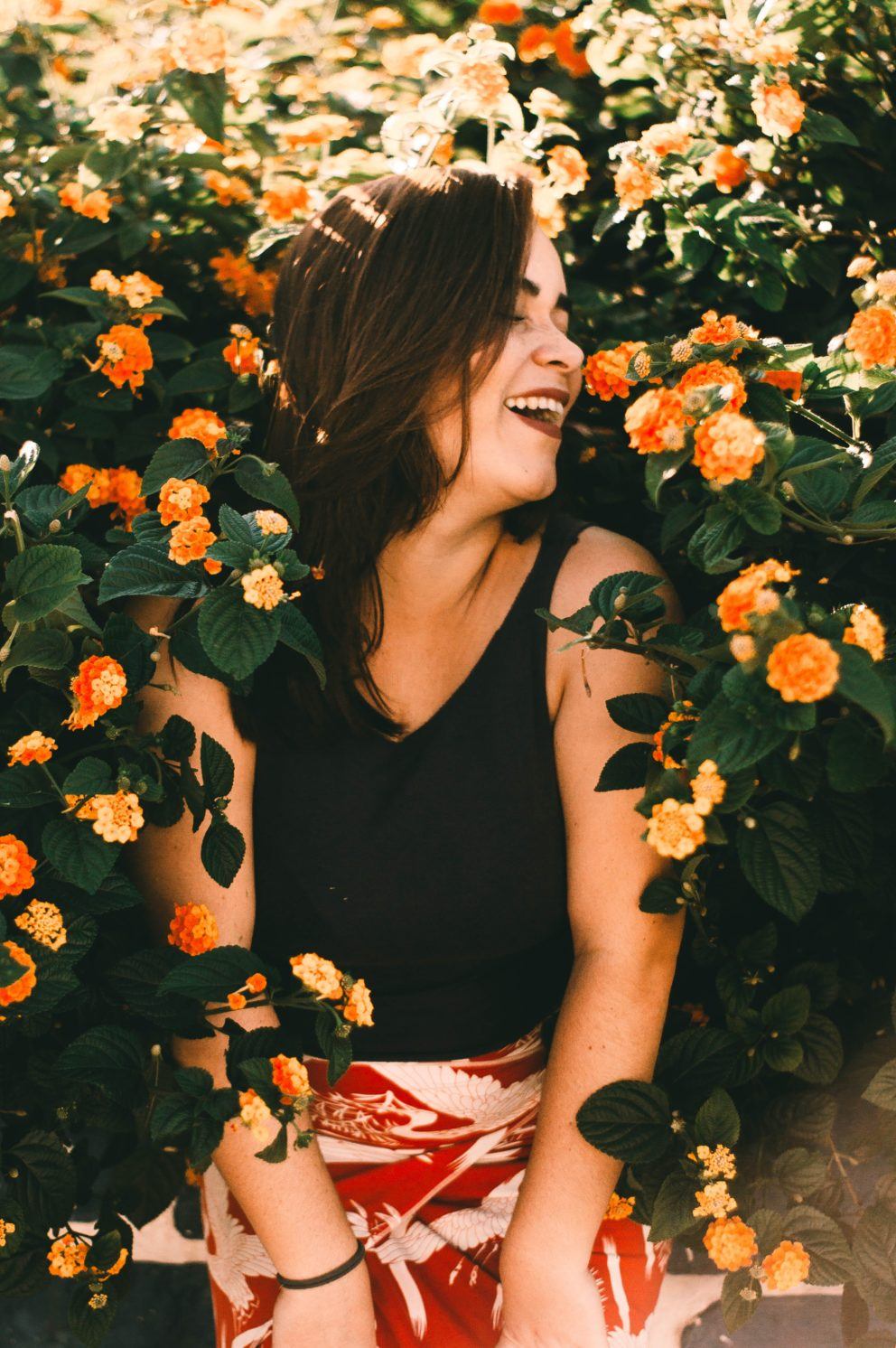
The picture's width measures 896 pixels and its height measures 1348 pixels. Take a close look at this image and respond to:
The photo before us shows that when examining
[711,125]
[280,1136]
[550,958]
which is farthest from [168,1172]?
[711,125]

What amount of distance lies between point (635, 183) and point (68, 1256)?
1435 mm

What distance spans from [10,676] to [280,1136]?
1.89ft

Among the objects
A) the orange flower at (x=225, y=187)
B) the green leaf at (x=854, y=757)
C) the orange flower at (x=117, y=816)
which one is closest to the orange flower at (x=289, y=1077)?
→ the orange flower at (x=117, y=816)

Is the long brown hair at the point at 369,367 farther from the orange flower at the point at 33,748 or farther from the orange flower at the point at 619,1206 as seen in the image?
the orange flower at the point at 619,1206

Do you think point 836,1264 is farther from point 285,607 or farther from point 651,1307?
point 285,607

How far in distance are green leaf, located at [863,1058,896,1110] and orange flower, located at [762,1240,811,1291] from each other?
0.18 m

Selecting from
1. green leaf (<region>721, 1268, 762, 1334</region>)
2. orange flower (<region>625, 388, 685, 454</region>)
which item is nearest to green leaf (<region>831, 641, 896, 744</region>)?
orange flower (<region>625, 388, 685, 454</region>)

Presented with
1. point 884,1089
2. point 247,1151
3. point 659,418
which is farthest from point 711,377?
point 247,1151

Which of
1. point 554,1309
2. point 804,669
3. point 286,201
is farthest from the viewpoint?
point 286,201

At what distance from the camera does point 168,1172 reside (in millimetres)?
1548

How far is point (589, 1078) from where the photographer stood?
57.7 inches

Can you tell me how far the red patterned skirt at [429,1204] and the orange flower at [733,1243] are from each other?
31 centimetres

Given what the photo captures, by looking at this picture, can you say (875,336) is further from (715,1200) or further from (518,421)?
(715,1200)

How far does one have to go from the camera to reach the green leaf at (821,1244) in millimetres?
1293
